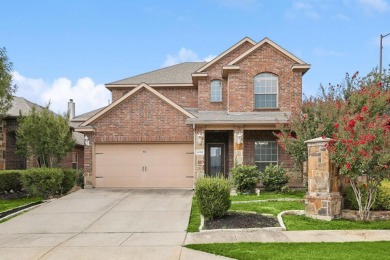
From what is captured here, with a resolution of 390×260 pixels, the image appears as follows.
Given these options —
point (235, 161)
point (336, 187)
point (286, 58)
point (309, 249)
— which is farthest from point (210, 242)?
point (286, 58)

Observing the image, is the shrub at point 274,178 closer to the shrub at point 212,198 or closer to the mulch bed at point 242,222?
the mulch bed at point 242,222

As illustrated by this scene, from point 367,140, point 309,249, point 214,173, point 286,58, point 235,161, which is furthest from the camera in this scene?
point 214,173

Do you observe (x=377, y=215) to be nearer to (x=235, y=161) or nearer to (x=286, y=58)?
(x=235, y=161)

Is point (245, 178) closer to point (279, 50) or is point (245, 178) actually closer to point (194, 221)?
point (194, 221)

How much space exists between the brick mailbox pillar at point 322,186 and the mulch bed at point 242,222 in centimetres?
132

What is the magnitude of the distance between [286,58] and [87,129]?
34.8 feet

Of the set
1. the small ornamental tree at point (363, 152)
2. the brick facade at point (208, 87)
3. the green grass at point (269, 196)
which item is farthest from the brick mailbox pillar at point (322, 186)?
the brick facade at point (208, 87)

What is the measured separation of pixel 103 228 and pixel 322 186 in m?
6.47

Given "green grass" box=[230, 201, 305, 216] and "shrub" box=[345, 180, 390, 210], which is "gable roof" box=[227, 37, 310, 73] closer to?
"green grass" box=[230, 201, 305, 216]

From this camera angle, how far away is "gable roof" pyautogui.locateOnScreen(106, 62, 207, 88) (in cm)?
2405

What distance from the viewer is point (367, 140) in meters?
10.5

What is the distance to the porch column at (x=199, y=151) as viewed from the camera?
18.4 m

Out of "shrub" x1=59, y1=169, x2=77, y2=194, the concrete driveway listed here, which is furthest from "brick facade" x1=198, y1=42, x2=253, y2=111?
"shrub" x1=59, y1=169, x2=77, y2=194

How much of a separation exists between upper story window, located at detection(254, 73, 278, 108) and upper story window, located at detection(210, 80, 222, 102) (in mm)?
2462
